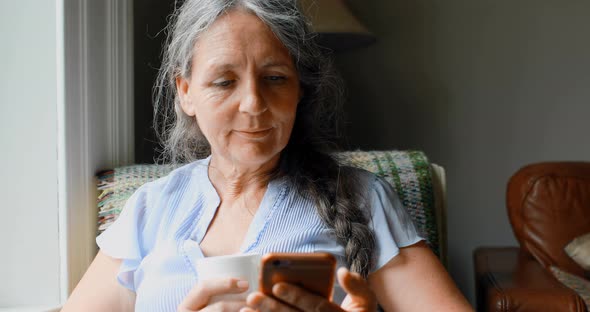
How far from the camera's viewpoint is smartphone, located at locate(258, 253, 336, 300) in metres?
0.71

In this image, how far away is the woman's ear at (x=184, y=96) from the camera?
3.99ft

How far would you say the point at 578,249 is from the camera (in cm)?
193

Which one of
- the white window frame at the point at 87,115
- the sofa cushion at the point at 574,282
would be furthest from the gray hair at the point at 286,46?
the sofa cushion at the point at 574,282

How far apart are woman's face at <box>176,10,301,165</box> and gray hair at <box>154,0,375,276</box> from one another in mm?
24

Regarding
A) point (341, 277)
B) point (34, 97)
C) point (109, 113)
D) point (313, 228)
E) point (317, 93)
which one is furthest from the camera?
point (109, 113)

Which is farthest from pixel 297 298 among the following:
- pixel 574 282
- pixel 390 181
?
pixel 574 282

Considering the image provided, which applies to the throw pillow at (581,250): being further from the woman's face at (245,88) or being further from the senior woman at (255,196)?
the woman's face at (245,88)

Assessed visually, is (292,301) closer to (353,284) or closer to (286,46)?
(353,284)

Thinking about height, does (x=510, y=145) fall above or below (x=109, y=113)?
below

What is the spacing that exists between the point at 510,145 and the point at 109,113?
180 centimetres

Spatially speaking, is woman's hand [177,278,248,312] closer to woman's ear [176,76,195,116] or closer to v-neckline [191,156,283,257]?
v-neckline [191,156,283,257]

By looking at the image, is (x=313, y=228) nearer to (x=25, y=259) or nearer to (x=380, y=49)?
(x=25, y=259)

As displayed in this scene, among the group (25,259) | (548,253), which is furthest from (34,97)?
(548,253)

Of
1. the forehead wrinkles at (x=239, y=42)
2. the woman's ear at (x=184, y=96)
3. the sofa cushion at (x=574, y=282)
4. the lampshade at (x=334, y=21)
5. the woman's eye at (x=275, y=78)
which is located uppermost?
the lampshade at (x=334, y=21)
